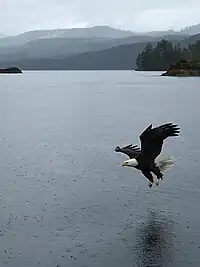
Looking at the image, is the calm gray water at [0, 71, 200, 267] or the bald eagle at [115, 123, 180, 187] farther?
the bald eagle at [115, 123, 180, 187]

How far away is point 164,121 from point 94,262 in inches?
736

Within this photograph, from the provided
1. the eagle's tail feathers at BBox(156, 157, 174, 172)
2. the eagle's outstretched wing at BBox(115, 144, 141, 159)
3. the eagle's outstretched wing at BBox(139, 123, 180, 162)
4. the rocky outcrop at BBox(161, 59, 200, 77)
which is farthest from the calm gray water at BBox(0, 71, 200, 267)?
the rocky outcrop at BBox(161, 59, 200, 77)

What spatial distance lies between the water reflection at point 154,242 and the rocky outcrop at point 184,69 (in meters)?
98.9

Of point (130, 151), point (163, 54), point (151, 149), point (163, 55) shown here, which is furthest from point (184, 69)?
point (151, 149)

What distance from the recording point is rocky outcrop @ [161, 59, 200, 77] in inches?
4323

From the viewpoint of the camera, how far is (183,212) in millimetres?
11773

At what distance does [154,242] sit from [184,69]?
345 feet

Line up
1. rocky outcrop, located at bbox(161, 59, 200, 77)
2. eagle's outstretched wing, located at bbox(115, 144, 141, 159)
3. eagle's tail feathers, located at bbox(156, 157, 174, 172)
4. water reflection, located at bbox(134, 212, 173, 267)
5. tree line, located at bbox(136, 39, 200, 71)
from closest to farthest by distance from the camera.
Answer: water reflection, located at bbox(134, 212, 173, 267) < eagle's outstretched wing, located at bbox(115, 144, 141, 159) < eagle's tail feathers, located at bbox(156, 157, 174, 172) < rocky outcrop, located at bbox(161, 59, 200, 77) < tree line, located at bbox(136, 39, 200, 71)

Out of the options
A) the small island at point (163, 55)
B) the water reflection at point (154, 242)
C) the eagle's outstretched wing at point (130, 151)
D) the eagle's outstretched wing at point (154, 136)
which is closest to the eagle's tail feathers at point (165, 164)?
the eagle's outstretched wing at point (130, 151)

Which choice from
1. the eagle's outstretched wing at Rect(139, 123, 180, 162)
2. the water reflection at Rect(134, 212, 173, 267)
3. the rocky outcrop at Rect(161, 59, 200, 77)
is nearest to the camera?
the water reflection at Rect(134, 212, 173, 267)

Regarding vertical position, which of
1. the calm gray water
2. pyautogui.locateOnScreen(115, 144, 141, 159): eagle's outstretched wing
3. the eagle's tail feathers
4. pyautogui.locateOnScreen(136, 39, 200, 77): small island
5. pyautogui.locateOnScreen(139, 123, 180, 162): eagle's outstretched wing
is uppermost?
pyautogui.locateOnScreen(139, 123, 180, 162): eagle's outstretched wing

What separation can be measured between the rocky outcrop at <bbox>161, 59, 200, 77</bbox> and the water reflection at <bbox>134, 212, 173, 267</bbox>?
98.9 meters

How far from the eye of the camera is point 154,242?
1030cm

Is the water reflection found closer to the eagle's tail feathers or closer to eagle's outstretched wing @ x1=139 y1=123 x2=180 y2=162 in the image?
eagle's outstretched wing @ x1=139 y1=123 x2=180 y2=162
